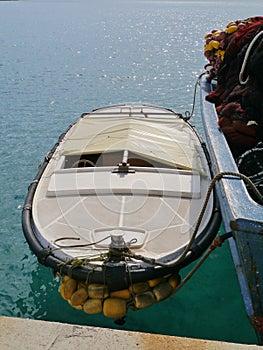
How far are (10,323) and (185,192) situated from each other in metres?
3.86

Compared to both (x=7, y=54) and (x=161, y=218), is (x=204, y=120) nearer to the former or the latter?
(x=161, y=218)

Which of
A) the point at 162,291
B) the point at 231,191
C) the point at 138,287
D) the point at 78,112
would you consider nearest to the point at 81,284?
the point at 138,287

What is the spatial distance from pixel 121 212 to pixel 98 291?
50.0 inches

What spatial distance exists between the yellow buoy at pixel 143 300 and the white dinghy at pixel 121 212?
1 centimetres

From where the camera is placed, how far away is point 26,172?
1062 centimetres

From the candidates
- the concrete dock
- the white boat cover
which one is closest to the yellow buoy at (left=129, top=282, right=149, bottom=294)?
the concrete dock

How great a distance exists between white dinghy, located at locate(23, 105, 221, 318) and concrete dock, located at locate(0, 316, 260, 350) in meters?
2.03

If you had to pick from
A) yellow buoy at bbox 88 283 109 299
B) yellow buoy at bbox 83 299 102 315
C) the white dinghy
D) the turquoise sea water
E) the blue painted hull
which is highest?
the blue painted hull

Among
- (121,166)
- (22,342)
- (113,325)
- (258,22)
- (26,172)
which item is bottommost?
(26,172)

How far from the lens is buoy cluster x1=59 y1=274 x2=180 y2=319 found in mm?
4598

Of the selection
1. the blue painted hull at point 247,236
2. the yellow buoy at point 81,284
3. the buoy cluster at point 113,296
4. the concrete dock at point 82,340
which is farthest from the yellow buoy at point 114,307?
the concrete dock at point 82,340

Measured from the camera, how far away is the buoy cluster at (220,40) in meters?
7.95

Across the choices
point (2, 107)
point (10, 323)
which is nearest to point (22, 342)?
point (10, 323)

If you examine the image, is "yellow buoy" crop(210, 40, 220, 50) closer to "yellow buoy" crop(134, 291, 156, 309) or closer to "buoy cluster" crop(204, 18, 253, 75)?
"buoy cluster" crop(204, 18, 253, 75)
